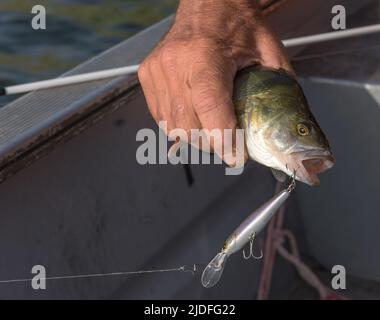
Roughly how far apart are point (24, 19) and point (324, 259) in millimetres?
3239

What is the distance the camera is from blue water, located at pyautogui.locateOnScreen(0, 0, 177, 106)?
4887 millimetres

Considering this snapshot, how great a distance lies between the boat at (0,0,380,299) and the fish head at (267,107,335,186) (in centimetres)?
77

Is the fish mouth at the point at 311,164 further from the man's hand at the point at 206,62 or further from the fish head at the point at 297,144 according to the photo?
the man's hand at the point at 206,62

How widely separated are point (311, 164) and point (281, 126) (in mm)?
130

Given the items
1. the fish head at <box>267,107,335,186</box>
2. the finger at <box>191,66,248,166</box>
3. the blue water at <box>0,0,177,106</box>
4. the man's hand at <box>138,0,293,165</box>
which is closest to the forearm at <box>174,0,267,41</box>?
the man's hand at <box>138,0,293,165</box>

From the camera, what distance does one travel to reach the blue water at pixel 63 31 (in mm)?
4887

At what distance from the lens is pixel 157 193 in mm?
2658

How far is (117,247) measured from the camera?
2.52m

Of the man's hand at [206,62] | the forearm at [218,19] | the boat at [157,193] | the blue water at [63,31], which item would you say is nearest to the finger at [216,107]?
the man's hand at [206,62]

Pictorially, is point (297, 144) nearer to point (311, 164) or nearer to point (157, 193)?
point (311, 164)

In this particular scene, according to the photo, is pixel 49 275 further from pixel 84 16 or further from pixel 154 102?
pixel 84 16

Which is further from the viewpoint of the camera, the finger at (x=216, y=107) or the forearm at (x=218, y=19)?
the forearm at (x=218, y=19)

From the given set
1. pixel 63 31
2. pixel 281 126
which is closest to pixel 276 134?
pixel 281 126

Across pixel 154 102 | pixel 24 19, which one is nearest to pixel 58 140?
pixel 154 102
